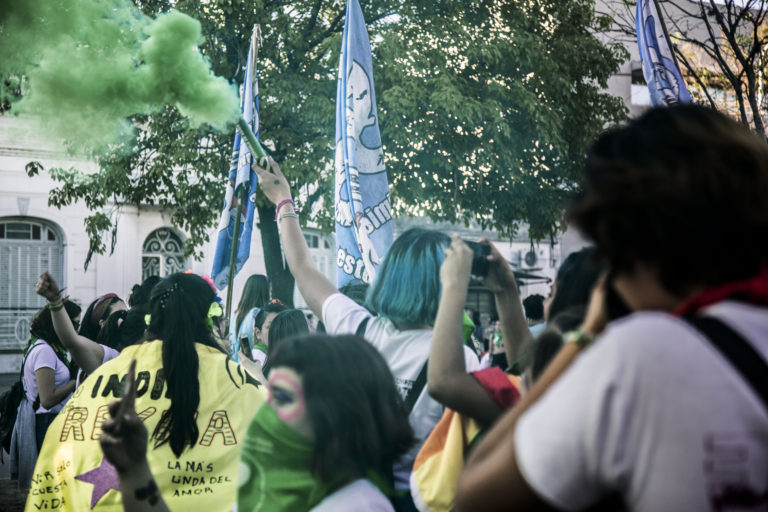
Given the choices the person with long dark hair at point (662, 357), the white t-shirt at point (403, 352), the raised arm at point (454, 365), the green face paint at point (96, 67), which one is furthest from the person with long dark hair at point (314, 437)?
the green face paint at point (96, 67)

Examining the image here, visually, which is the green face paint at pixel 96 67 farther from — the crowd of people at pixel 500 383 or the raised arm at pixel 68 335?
the raised arm at pixel 68 335

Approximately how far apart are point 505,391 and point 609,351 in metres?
1.24

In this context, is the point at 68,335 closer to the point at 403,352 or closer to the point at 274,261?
the point at 403,352

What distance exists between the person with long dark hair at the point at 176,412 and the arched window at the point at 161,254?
18.1 m

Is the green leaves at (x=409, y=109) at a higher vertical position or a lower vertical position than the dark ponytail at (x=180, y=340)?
higher

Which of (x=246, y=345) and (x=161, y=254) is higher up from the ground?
(x=161, y=254)

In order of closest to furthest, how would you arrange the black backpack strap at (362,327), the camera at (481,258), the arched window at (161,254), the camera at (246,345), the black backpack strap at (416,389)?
the camera at (481,258) < the black backpack strap at (416,389) < the black backpack strap at (362,327) < the camera at (246,345) < the arched window at (161,254)

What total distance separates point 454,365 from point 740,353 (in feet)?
3.84

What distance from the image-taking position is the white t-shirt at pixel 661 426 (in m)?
0.98

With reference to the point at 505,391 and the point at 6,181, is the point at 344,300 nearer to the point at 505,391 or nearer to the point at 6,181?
the point at 505,391

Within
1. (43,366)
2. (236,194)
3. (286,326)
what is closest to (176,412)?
(286,326)

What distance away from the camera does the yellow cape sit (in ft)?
9.83

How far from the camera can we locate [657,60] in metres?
7.63

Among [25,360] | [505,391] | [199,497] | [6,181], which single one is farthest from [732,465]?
[6,181]
